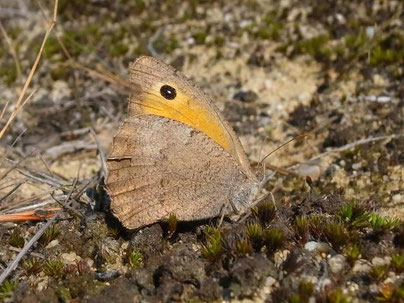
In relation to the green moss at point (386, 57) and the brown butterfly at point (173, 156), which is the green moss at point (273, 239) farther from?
the green moss at point (386, 57)

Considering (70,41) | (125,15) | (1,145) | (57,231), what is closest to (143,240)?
(57,231)

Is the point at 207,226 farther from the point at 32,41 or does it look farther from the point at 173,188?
the point at 32,41

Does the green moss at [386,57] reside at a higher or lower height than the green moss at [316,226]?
higher

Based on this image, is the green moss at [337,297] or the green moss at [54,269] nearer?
the green moss at [337,297]

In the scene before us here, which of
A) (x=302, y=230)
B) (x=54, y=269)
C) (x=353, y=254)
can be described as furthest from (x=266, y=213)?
(x=54, y=269)

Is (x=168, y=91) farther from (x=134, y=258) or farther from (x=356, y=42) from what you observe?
(x=356, y=42)

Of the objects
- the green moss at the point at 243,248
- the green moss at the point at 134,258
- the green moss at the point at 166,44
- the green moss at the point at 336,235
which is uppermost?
the green moss at the point at 166,44

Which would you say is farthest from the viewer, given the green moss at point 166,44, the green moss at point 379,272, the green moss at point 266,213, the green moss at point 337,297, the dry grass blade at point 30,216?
the green moss at point 166,44

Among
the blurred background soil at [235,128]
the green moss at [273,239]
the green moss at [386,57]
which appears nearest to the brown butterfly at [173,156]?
the blurred background soil at [235,128]
